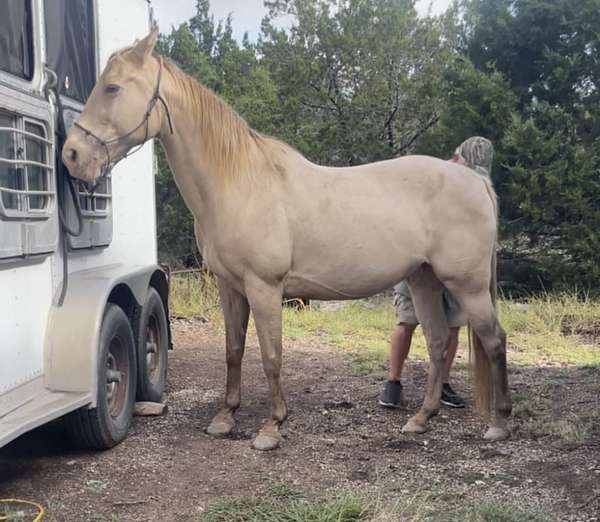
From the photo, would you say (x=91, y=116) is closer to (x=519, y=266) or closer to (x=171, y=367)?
(x=171, y=367)

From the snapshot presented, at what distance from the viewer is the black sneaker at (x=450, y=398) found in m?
4.40

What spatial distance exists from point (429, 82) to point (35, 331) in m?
11.6

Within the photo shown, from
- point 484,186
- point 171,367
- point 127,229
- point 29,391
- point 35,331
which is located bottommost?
point 171,367

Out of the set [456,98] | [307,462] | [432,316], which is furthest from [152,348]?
[456,98]

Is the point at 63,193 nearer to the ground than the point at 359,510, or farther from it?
farther from it

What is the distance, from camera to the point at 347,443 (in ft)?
12.1

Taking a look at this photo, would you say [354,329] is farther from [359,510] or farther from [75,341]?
[359,510]

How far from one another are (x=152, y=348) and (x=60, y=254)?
60.6 inches

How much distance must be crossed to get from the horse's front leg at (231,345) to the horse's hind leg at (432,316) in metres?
1.06

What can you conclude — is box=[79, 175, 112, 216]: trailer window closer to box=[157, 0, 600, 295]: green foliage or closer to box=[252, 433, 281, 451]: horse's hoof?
box=[252, 433, 281, 451]: horse's hoof

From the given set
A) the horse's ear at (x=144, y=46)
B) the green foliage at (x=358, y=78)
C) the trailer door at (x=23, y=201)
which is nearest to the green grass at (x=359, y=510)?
the trailer door at (x=23, y=201)

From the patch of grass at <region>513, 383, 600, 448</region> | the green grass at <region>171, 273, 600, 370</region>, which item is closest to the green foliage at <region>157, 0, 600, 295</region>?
the green grass at <region>171, 273, 600, 370</region>

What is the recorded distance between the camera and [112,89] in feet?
10.5

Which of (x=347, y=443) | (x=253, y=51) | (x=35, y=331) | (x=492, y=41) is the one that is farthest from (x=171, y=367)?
(x=253, y=51)
